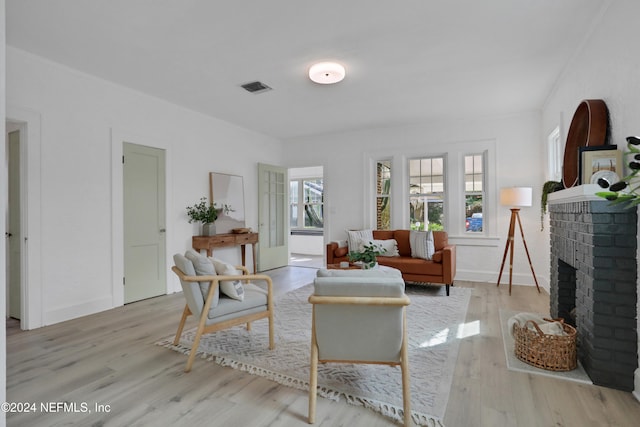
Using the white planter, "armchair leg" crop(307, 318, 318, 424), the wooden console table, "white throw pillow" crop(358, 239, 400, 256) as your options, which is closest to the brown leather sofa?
"white throw pillow" crop(358, 239, 400, 256)

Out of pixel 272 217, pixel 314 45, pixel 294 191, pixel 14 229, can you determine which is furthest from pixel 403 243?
pixel 294 191

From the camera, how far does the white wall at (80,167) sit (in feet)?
10.9

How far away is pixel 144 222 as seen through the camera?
14.1 ft

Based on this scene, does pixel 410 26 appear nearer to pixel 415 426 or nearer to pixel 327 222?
pixel 415 426

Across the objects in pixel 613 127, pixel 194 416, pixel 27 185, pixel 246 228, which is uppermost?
pixel 613 127

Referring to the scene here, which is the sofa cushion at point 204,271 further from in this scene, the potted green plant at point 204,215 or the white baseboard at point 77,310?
the potted green plant at point 204,215

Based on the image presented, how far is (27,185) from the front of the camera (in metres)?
3.23

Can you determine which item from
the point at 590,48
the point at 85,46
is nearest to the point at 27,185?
the point at 85,46

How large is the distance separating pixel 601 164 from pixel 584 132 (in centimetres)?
83

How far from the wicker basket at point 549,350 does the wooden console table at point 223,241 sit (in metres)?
3.95

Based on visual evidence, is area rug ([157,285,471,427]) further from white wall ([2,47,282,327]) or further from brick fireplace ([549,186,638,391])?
white wall ([2,47,282,327])

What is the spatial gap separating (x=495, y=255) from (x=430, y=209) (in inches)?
48.8

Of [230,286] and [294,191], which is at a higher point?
[294,191]

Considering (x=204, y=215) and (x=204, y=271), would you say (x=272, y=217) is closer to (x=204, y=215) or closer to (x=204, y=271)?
(x=204, y=215)
